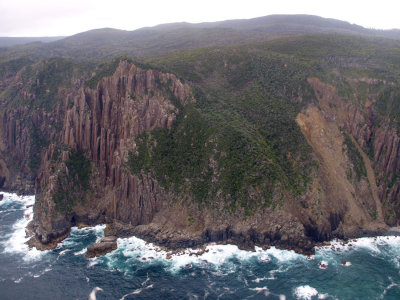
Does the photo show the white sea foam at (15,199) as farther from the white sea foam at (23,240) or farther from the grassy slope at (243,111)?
the grassy slope at (243,111)

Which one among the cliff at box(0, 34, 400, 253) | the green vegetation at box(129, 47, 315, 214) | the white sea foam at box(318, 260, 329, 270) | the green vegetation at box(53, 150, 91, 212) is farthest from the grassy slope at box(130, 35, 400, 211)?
the white sea foam at box(318, 260, 329, 270)

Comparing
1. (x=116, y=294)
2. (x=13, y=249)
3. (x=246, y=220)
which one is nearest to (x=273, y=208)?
(x=246, y=220)

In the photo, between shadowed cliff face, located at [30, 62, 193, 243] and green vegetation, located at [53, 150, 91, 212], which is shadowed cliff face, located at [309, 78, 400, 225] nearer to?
shadowed cliff face, located at [30, 62, 193, 243]

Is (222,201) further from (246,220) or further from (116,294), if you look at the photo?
(116,294)

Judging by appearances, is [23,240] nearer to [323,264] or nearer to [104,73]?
[104,73]

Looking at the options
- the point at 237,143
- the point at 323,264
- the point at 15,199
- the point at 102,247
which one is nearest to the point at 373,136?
the point at 237,143
